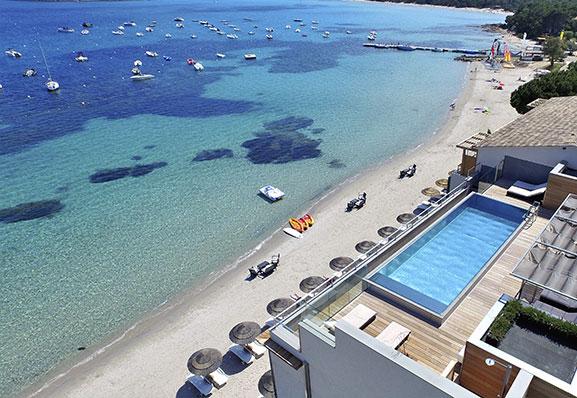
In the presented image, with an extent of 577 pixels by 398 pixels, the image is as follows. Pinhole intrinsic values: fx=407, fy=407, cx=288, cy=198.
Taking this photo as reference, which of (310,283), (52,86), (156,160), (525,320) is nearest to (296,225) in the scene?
(310,283)

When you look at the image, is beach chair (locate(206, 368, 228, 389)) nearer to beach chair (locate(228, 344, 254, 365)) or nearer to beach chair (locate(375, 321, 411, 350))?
beach chair (locate(228, 344, 254, 365))

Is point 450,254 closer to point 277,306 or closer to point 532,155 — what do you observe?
point 532,155

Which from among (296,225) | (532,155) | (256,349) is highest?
(532,155)

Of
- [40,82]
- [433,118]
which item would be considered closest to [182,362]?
[433,118]

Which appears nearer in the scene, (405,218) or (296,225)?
(405,218)

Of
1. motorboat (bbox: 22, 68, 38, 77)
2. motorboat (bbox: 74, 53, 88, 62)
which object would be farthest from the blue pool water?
motorboat (bbox: 74, 53, 88, 62)

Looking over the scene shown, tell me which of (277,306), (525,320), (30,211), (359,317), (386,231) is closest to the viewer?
(525,320)

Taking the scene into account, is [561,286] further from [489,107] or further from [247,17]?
[247,17]

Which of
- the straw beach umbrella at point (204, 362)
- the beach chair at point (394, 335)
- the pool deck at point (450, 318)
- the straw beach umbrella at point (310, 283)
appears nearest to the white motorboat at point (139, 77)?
the straw beach umbrella at point (310, 283)

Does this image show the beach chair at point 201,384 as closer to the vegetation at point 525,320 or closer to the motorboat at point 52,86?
the vegetation at point 525,320

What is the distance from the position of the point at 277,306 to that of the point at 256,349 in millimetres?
2850

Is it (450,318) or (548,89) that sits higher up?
(548,89)

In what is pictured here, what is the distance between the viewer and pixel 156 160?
47219mm

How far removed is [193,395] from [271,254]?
12.7 m
